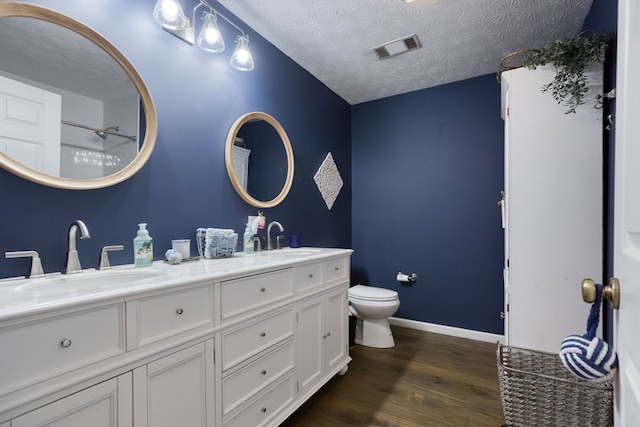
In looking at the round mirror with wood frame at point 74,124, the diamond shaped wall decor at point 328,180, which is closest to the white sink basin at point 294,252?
the diamond shaped wall decor at point 328,180

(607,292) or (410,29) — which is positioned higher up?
(410,29)

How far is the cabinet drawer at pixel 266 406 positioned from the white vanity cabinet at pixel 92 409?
454 millimetres

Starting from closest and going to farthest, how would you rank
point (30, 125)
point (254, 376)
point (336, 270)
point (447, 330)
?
1. point (30, 125)
2. point (254, 376)
3. point (336, 270)
4. point (447, 330)

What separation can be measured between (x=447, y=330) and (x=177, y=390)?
2.48 meters

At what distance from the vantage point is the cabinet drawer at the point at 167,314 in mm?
869

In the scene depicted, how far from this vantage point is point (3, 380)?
64cm

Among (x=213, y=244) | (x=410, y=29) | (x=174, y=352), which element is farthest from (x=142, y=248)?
(x=410, y=29)

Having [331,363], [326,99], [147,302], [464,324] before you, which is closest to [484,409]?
[331,363]

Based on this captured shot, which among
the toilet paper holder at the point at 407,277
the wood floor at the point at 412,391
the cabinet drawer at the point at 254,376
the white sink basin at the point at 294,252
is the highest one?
the white sink basin at the point at 294,252

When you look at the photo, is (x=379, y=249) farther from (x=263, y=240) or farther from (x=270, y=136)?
(x=270, y=136)

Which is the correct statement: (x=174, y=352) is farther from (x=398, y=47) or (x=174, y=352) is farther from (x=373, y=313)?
(x=398, y=47)

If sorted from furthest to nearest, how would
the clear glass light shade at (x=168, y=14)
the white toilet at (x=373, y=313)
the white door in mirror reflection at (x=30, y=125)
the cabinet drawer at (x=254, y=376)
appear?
the white toilet at (x=373, y=313)
the clear glass light shade at (x=168, y=14)
the cabinet drawer at (x=254, y=376)
the white door in mirror reflection at (x=30, y=125)

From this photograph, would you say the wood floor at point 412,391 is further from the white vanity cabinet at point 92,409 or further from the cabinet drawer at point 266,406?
the white vanity cabinet at point 92,409

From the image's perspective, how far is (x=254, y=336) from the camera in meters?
1.28
